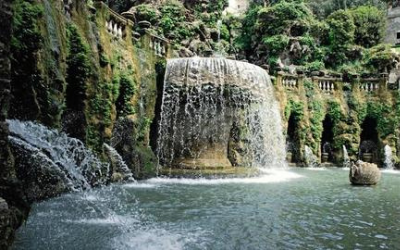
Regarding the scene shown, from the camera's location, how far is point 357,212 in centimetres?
851

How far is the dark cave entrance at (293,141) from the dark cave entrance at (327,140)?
174 cm

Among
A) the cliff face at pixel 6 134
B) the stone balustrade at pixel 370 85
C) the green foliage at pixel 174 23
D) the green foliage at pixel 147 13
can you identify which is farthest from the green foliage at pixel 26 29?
the green foliage at pixel 147 13

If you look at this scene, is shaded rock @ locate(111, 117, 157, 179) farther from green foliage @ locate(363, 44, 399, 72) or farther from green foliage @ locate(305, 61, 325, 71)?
green foliage @ locate(363, 44, 399, 72)

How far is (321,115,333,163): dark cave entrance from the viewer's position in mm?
21922

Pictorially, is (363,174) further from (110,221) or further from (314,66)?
(314,66)

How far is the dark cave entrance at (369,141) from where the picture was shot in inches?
852

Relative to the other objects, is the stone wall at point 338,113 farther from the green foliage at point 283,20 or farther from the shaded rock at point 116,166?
the shaded rock at point 116,166

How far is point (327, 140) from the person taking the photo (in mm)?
22891

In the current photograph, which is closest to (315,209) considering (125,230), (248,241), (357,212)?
(357,212)

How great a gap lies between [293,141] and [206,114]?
7.88m

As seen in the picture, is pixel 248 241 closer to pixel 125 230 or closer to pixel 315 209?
pixel 125 230

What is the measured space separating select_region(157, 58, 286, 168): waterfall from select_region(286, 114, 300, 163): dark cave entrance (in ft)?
18.7

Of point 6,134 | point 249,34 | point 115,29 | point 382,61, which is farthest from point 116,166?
point 249,34

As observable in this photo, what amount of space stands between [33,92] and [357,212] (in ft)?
22.4
